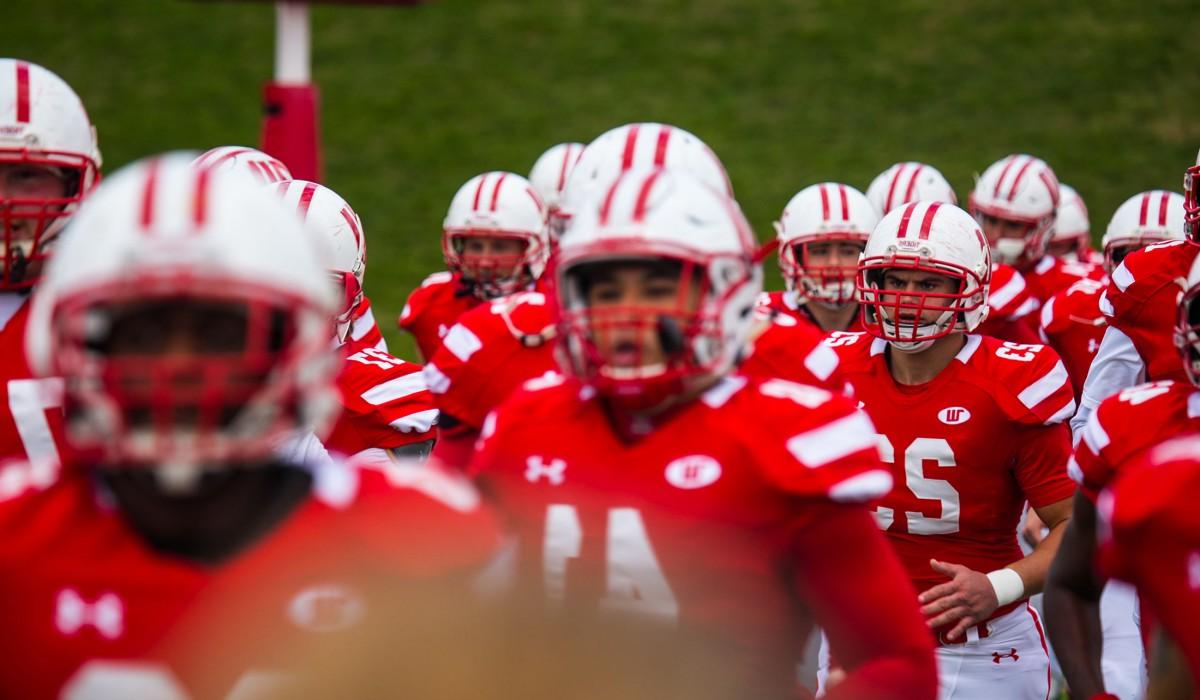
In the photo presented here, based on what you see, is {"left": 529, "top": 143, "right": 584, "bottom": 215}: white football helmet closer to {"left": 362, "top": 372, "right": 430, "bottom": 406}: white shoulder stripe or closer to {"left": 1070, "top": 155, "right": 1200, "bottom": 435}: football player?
{"left": 1070, "top": 155, "right": 1200, "bottom": 435}: football player

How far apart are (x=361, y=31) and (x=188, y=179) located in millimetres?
Answer: 16406

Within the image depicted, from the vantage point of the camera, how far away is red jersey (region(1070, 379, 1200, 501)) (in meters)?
2.87

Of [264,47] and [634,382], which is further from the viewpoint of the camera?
[264,47]

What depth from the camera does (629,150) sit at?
3613mm

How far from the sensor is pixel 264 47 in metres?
17.5

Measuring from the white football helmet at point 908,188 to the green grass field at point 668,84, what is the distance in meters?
6.72

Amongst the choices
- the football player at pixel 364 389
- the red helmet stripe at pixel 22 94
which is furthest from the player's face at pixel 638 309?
the football player at pixel 364 389

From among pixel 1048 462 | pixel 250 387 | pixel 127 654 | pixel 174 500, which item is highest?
pixel 250 387

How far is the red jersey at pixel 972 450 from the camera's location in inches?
163

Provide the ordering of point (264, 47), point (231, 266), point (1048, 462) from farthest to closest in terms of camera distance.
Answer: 1. point (264, 47)
2. point (1048, 462)
3. point (231, 266)

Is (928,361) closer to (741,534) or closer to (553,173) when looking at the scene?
(741,534)

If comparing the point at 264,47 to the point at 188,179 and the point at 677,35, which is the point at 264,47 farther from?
the point at 188,179

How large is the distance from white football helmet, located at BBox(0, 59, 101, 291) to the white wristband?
2464mm

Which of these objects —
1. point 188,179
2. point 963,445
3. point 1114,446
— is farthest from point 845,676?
point 963,445
